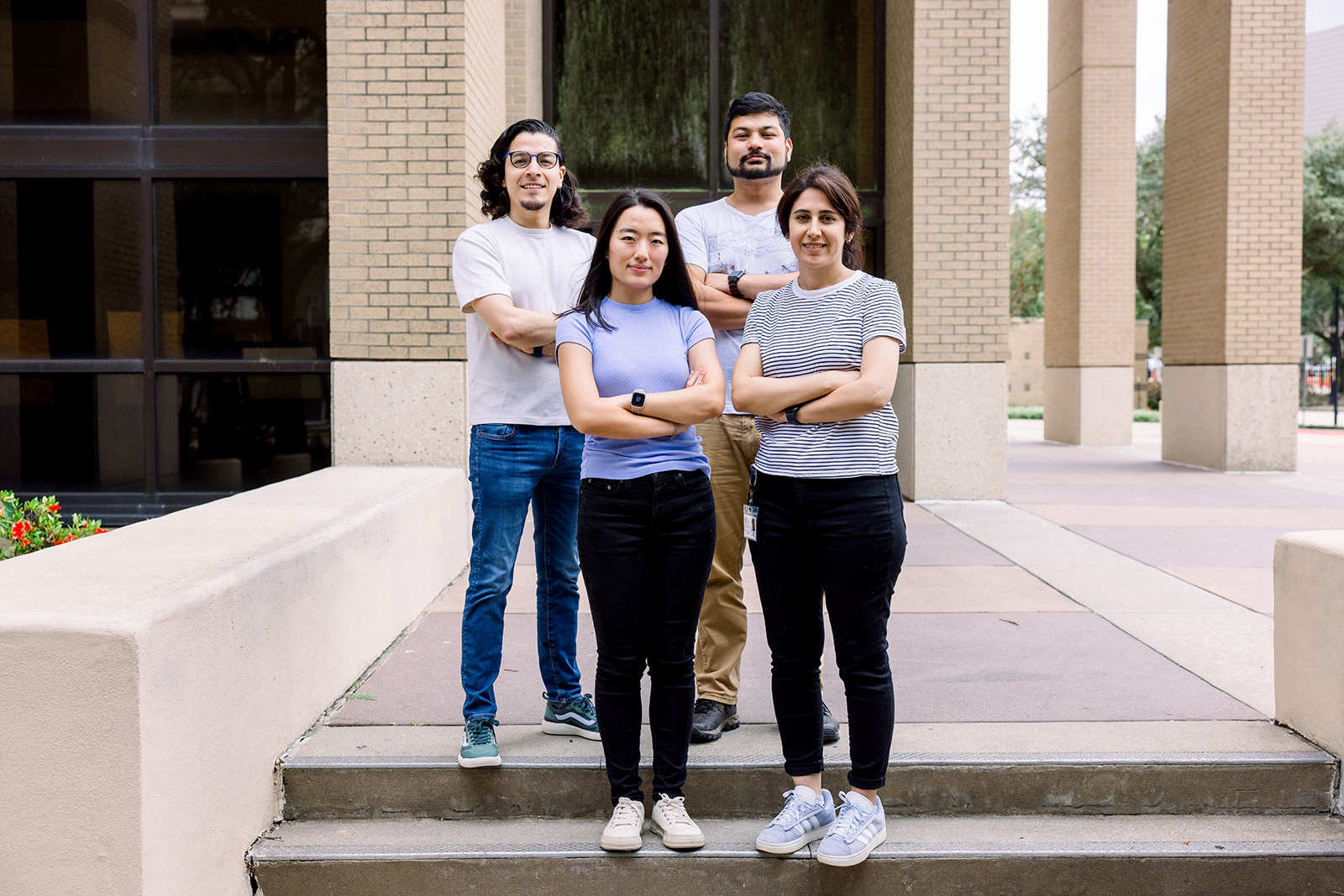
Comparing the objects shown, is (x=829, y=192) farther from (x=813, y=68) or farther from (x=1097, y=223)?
(x=1097, y=223)

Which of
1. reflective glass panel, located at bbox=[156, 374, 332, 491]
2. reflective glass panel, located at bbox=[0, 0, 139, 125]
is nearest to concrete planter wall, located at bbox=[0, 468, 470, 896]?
reflective glass panel, located at bbox=[156, 374, 332, 491]

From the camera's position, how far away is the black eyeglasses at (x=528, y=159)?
337cm

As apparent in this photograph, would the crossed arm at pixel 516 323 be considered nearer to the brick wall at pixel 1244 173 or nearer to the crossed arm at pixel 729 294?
the crossed arm at pixel 729 294

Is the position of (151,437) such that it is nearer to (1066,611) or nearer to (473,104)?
(473,104)

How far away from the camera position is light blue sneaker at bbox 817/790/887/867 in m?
2.84

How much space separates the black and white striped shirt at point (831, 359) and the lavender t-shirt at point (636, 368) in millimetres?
220

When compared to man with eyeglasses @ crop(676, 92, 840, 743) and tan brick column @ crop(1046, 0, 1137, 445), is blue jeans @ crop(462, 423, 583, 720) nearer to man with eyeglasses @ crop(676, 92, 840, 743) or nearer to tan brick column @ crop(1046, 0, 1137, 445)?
man with eyeglasses @ crop(676, 92, 840, 743)

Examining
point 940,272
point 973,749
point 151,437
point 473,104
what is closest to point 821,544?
point 973,749

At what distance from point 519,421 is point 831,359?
1.11 meters

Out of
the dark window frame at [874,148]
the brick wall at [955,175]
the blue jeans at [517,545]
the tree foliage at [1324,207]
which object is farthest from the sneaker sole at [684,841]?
the tree foliage at [1324,207]

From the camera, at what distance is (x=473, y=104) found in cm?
649

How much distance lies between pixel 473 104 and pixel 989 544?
470 centimetres

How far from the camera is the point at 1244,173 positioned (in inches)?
480

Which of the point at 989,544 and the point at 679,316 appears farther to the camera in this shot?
the point at 989,544
